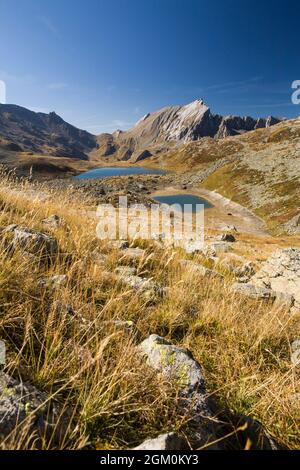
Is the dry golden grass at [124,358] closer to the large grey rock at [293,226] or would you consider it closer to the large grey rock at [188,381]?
the large grey rock at [188,381]

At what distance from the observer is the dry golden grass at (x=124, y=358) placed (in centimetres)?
233

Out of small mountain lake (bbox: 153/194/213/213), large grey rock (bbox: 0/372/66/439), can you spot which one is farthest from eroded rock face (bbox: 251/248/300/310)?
small mountain lake (bbox: 153/194/213/213)

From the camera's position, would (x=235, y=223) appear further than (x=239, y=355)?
Yes

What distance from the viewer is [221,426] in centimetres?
251

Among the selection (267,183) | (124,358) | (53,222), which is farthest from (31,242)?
(267,183)

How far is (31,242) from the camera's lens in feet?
16.5

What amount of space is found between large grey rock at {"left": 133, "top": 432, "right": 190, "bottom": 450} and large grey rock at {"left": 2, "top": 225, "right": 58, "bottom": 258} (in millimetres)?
3329

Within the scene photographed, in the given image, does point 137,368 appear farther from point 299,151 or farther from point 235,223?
point 299,151

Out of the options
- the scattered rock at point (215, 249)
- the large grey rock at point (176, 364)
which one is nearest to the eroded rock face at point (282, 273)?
the scattered rock at point (215, 249)

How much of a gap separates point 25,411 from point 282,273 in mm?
10582

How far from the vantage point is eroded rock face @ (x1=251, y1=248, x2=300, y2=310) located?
10.0 meters

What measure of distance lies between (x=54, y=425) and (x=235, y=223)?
71.1 m
